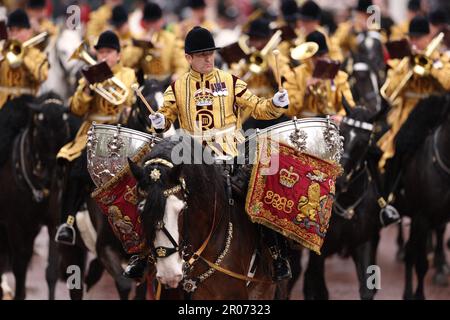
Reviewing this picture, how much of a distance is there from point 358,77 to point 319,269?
18.7 ft

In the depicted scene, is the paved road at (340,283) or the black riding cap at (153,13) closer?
the paved road at (340,283)

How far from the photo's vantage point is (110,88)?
11.6 meters

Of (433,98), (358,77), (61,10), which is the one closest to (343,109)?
(433,98)

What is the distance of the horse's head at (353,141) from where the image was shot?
11508 millimetres

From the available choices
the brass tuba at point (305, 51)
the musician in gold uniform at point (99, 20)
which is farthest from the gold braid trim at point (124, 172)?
the musician in gold uniform at point (99, 20)

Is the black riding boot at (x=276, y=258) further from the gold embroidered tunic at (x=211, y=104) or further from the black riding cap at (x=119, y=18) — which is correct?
the black riding cap at (x=119, y=18)

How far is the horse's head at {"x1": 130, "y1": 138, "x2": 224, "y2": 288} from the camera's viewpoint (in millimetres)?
7992

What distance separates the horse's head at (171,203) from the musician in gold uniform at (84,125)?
332 cm

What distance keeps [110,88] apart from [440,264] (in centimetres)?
532

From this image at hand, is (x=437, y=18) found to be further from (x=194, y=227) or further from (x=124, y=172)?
(x=194, y=227)

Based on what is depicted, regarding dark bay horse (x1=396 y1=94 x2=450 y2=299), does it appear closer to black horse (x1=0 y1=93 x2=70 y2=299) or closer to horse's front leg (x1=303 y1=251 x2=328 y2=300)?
horse's front leg (x1=303 y1=251 x2=328 y2=300)

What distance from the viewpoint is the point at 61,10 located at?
1070 inches

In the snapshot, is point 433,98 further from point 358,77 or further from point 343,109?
point 358,77

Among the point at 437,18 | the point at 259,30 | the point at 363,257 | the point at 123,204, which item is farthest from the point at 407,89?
the point at 123,204
